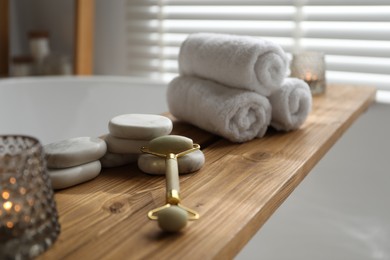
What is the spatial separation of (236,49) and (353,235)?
60 cm

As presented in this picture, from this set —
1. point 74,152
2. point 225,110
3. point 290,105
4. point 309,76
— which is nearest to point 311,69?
point 309,76

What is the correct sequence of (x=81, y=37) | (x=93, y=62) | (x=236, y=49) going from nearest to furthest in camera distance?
(x=236, y=49) < (x=81, y=37) < (x=93, y=62)

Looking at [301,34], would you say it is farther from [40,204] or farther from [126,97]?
[40,204]

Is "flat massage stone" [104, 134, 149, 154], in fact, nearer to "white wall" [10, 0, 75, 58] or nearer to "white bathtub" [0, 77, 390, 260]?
"white bathtub" [0, 77, 390, 260]

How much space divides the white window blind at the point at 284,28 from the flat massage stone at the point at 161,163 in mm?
995

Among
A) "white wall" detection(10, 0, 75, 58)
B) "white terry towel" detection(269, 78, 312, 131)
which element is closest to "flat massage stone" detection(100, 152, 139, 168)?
"white terry towel" detection(269, 78, 312, 131)

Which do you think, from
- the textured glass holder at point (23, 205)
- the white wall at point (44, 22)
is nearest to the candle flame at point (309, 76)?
the textured glass holder at point (23, 205)

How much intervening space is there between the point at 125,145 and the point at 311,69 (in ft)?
2.09

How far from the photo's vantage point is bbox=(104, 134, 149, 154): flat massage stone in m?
0.72

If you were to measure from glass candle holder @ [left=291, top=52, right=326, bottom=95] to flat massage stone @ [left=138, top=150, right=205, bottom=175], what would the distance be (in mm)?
583

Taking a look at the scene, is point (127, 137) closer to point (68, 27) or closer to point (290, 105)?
point (290, 105)

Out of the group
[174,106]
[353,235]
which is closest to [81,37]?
[174,106]

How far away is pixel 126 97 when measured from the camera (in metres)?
1.56

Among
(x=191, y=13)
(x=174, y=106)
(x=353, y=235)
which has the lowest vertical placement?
(x=353, y=235)
